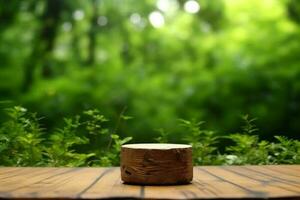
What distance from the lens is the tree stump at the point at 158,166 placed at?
2066 millimetres

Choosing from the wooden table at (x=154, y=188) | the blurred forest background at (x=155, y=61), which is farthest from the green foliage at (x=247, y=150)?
the blurred forest background at (x=155, y=61)

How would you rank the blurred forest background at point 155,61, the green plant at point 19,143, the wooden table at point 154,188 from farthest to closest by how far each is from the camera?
the blurred forest background at point 155,61
the green plant at point 19,143
the wooden table at point 154,188

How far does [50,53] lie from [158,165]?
8.83 meters

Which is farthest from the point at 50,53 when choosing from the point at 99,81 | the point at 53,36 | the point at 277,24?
the point at 277,24

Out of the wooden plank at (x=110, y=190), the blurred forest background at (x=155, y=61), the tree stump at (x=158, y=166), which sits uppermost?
the blurred forest background at (x=155, y=61)

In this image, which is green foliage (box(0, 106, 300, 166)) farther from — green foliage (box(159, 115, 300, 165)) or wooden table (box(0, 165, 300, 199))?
wooden table (box(0, 165, 300, 199))

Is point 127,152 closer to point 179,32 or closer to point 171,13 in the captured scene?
point 179,32

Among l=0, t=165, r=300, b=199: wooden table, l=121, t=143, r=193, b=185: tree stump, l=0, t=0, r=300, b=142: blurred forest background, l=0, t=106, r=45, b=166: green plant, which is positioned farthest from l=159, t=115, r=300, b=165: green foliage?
l=0, t=0, r=300, b=142: blurred forest background

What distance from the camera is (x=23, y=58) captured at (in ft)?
32.9

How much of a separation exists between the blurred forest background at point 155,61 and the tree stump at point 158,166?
17.5ft

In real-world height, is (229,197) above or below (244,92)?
below

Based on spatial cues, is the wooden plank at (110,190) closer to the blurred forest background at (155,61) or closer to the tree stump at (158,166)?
the tree stump at (158,166)

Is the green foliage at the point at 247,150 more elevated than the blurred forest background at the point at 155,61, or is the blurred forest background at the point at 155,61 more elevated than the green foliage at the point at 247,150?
the blurred forest background at the point at 155,61

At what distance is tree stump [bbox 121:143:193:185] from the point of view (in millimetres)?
2066
